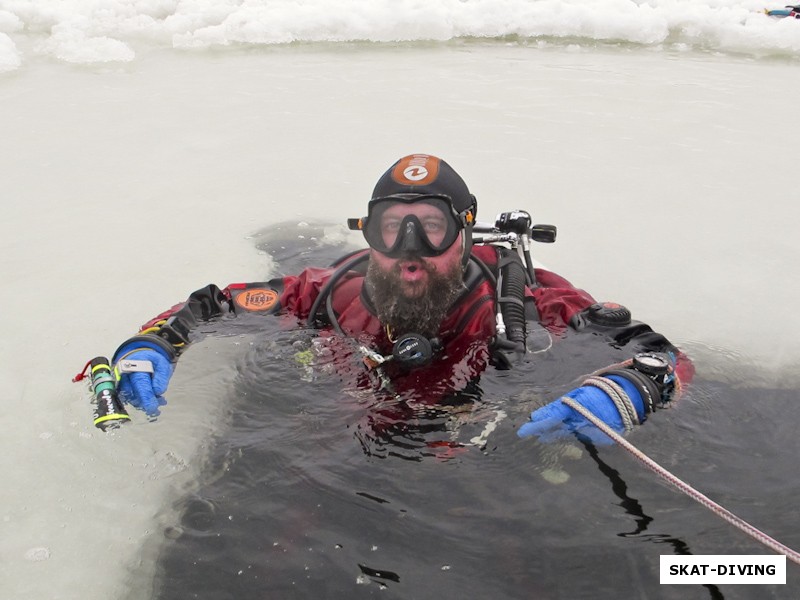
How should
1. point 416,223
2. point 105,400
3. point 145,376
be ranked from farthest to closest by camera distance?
point 416,223 → point 145,376 → point 105,400

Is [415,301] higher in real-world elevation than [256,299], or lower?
higher

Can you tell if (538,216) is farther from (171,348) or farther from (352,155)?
(171,348)

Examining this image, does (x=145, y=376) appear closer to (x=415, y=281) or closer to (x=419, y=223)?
(x=415, y=281)

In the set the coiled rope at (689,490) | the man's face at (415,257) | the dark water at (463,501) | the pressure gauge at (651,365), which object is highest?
the man's face at (415,257)

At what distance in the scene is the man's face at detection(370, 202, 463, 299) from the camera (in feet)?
10.1

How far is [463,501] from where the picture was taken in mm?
2506

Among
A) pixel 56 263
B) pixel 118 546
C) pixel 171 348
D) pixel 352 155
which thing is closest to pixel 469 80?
pixel 352 155

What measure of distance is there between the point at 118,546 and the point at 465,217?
1.85 metres

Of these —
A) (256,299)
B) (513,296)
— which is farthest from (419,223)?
(256,299)

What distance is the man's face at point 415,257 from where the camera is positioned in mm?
3082

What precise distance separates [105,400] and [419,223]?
4.52ft

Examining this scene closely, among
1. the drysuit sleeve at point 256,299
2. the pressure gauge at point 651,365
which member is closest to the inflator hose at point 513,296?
the pressure gauge at point 651,365

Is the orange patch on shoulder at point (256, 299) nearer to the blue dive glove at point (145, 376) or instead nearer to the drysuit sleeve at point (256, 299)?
the drysuit sleeve at point (256, 299)

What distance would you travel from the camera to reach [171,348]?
3150 mm
